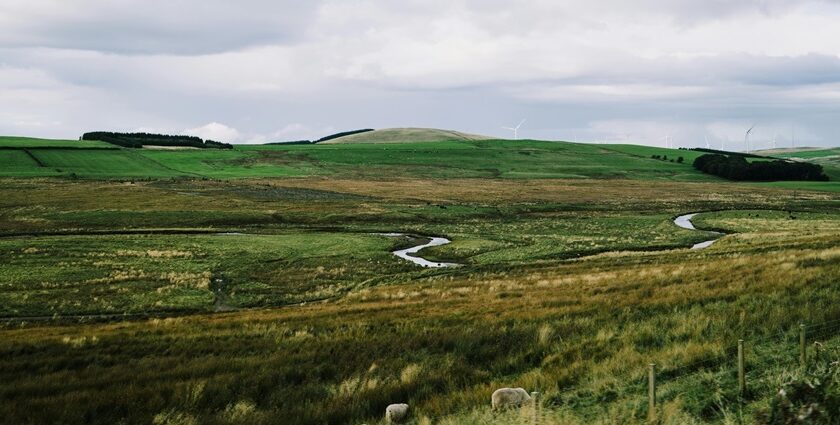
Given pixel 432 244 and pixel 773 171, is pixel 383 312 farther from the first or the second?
pixel 773 171

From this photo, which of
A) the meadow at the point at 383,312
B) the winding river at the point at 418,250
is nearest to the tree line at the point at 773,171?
the meadow at the point at 383,312

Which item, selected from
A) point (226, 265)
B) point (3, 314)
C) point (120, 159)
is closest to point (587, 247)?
point (226, 265)

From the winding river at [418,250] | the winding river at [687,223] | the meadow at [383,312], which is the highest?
the meadow at [383,312]

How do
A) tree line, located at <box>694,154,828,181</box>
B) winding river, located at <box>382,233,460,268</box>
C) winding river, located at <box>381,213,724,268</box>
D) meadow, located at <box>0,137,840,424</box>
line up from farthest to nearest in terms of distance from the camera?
1. tree line, located at <box>694,154,828,181</box>
2. winding river, located at <box>381,213,724,268</box>
3. winding river, located at <box>382,233,460,268</box>
4. meadow, located at <box>0,137,840,424</box>

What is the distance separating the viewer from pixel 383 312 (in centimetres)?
2922

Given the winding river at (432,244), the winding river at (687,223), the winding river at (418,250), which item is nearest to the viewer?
the winding river at (418,250)

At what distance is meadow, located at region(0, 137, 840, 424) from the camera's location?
1402 centimetres

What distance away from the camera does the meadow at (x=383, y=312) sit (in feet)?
46.0

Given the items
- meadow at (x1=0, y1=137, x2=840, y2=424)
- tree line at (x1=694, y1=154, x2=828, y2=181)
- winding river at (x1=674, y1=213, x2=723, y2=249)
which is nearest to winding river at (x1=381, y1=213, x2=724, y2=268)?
winding river at (x1=674, y1=213, x2=723, y2=249)

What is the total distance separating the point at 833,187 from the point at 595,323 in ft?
523

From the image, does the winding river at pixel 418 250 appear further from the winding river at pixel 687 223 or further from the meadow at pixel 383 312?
the winding river at pixel 687 223

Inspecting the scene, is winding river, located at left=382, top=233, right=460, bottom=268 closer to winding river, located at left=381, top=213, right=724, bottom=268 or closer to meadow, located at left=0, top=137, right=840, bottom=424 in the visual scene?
winding river, located at left=381, top=213, right=724, bottom=268

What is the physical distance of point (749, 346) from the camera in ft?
50.7

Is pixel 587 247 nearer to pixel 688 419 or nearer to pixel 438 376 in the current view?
pixel 438 376
